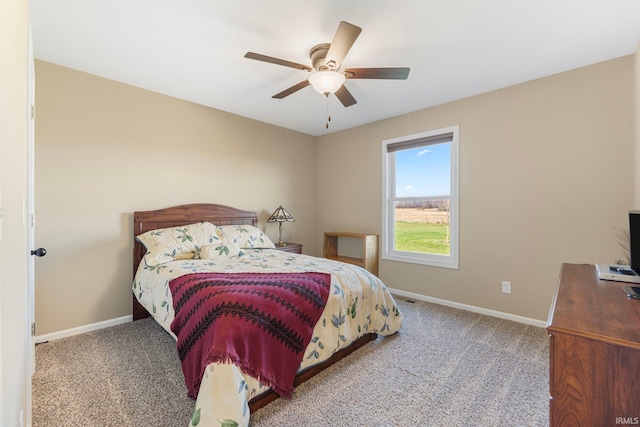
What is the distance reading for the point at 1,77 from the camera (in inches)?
30.4

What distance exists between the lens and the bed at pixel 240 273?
4.58ft

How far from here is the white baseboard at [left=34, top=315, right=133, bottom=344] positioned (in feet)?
8.10

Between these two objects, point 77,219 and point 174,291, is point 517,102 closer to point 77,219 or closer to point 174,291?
point 174,291

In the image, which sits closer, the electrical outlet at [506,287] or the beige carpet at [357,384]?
the beige carpet at [357,384]

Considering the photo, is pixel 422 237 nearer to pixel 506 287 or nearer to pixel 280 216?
pixel 506 287

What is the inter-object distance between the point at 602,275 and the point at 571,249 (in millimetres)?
1264

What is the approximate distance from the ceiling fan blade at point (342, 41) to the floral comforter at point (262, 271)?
160cm

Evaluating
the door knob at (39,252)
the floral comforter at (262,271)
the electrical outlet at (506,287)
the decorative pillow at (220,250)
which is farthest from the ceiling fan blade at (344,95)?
the electrical outlet at (506,287)

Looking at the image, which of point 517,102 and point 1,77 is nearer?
point 1,77

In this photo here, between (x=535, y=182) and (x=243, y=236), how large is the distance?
10.5 ft

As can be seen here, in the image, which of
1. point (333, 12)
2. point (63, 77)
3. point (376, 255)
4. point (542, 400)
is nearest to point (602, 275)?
point (542, 400)

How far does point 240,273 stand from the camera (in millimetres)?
2252

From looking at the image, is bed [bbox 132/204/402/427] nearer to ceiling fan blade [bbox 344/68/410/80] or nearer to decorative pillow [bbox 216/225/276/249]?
decorative pillow [bbox 216/225/276/249]

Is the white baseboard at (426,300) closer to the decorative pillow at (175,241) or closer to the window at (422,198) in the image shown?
the window at (422,198)
